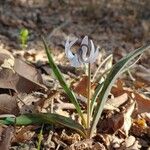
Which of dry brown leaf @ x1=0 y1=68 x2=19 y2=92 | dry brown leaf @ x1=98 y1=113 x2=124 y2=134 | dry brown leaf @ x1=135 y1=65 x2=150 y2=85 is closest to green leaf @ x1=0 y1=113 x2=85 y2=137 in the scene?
dry brown leaf @ x1=98 y1=113 x2=124 y2=134

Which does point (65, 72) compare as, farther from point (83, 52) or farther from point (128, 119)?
point (83, 52)

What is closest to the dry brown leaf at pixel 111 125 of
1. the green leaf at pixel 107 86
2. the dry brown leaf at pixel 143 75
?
the green leaf at pixel 107 86

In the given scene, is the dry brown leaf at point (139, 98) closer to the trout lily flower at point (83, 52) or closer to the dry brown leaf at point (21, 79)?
the dry brown leaf at point (21, 79)

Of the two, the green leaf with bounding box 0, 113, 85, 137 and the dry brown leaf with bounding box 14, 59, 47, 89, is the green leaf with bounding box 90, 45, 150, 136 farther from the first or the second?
the dry brown leaf with bounding box 14, 59, 47, 89

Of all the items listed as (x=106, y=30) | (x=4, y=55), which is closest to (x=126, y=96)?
(x=4, y=55)

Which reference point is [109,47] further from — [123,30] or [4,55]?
[4,55]
